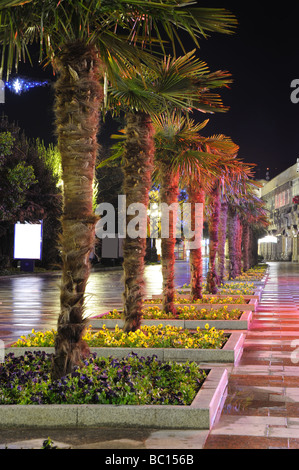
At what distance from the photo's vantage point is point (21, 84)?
27.9 metres

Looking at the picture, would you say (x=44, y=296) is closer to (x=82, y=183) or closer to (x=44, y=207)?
(x=82, y=183)

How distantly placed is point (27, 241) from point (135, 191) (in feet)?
106

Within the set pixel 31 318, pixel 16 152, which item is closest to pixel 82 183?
pixel 31 318

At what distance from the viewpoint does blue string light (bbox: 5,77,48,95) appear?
27.5m

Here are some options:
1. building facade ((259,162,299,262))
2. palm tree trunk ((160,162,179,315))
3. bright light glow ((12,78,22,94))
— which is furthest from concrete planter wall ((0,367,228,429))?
building facade ((259,162,299,262))

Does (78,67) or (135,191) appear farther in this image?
(135,191)

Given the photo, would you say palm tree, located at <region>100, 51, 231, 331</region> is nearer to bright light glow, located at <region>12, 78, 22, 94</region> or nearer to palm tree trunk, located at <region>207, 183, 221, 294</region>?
palm tree trunk, located at <region>207, 183, 221, 294</region>

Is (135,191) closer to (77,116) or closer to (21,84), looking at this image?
(77,116)

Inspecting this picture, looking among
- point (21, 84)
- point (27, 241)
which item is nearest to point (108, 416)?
point (21, 84)

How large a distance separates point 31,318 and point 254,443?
1142 centimetres

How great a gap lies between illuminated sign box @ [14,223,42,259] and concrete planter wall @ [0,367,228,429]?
119ft

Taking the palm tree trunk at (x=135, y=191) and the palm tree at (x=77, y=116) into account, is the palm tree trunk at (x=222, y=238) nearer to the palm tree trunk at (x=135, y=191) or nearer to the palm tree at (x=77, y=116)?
the palm tree trunk at (x=135, y=191)

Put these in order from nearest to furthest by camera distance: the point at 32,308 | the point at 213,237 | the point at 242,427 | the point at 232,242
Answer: the point at 242,427
the point at 32,308
the point at 213,237
the point at 232,242

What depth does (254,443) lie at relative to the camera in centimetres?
572
